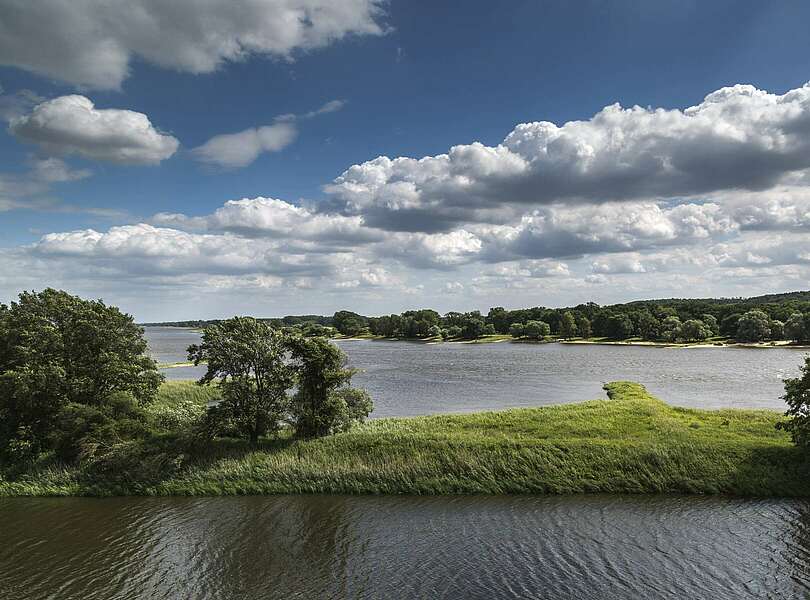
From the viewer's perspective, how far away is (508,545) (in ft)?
75.8

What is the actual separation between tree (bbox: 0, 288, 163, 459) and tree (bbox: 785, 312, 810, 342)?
154081mm

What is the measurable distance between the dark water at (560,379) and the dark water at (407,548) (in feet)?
80.0

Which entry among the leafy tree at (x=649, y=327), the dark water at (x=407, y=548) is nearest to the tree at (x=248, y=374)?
the dark water at (x=407, y=548)

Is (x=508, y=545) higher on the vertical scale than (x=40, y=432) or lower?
lower

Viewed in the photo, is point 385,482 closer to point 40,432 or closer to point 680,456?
point 680,456

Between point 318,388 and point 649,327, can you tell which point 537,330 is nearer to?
point 649,327

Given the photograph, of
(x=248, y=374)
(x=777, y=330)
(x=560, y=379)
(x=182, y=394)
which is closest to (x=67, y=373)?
(x=248, y=374)

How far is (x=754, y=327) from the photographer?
476 ft

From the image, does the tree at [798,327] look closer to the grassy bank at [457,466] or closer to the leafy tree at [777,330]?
the leafy tree at [777,330]

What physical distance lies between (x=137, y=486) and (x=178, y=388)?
30.6 metres

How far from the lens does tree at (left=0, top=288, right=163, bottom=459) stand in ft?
110

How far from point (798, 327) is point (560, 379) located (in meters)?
98.5

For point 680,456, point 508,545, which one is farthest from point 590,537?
point 680,456

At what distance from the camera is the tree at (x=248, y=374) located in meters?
35.5
